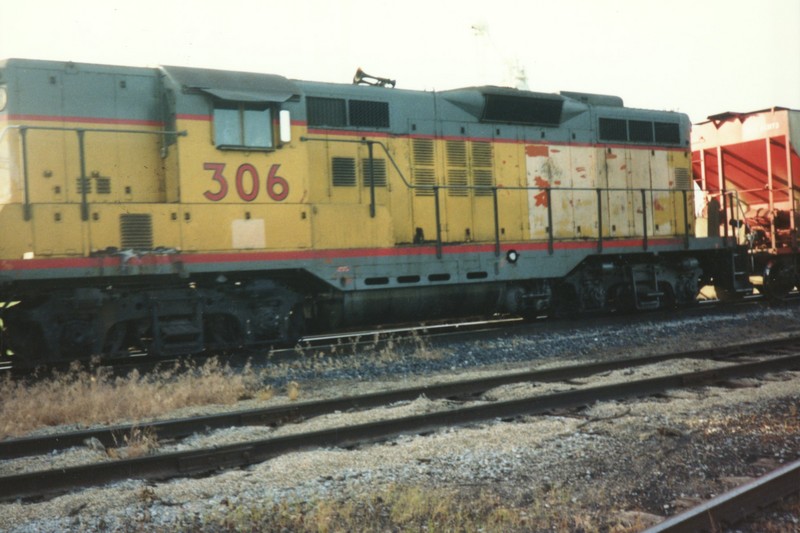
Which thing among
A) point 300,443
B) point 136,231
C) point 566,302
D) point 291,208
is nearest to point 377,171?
point 291,208

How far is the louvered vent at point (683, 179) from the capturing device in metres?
14.6

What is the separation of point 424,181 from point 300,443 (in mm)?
6595

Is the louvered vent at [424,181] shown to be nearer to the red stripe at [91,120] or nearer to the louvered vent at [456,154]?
the louvered vent at [456,154]

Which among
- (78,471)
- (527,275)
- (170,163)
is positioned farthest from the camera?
(527,275)

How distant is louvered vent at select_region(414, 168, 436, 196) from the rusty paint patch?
1.96 m

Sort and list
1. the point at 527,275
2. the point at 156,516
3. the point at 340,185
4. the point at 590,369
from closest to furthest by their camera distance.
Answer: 1. the point at 156,516
2. the point at 590,369
3. the point at 340,185
4. the point at 527,275

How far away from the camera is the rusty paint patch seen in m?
12.6

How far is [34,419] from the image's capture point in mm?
6844

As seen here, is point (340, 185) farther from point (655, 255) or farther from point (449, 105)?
point (655, 255)

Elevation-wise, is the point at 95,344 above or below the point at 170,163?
below

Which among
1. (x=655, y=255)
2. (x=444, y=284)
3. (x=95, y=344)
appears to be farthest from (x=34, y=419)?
(x=655, y=255)

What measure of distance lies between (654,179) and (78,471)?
1209 cm

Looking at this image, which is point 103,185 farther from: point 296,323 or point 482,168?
point 482,168

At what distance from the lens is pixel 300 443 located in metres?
5.60
